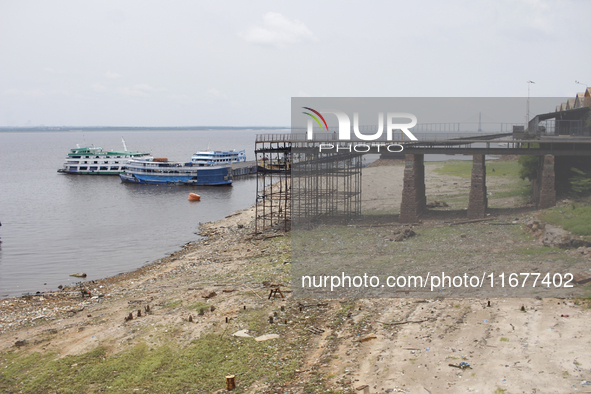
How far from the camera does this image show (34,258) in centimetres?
3372

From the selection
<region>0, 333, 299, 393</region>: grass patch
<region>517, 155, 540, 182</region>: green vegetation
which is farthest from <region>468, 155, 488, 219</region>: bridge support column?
<region>0, 333, 299, 393</region>: grass patch

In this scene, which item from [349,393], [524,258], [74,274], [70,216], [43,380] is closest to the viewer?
[349,393]

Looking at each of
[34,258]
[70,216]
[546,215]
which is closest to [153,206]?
[70,216]

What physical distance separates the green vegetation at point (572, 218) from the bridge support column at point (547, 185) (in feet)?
2.97

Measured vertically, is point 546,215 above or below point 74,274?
above

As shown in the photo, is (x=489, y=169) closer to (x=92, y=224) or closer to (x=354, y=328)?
(x=354, y=328)

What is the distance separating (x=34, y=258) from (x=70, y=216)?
1977 cm

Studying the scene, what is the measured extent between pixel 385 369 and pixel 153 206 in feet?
165

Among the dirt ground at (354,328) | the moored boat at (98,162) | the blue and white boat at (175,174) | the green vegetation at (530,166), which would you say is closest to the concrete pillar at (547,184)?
the green vegetation at (530,166)

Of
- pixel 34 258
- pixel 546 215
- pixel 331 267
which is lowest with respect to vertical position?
pixel 34 258

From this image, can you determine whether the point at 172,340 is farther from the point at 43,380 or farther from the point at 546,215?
the point at 546,215

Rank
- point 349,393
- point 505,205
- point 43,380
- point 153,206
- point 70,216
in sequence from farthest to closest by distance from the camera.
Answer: point 153,206 < point 70,216 < point 505,205 < point 43,380 < point 349,393

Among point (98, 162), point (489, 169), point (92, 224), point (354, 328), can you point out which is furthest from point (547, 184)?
point (98, 162)

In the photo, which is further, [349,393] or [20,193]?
[20,193]
